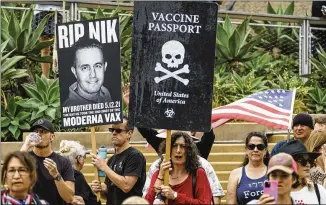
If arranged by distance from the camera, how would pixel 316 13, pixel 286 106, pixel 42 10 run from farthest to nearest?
pixel 316 13, pixel 42 10, pixel 286 106

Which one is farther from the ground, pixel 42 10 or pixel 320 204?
pixel 42 10

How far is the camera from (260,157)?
1484 centimetres

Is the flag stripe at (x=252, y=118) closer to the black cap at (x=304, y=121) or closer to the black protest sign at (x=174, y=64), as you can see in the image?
the black cap at (x=304, y=121)

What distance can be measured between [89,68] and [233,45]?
8.35m

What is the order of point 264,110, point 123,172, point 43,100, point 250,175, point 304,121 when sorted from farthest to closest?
point 43,100 < point 264,110 < point 304,121 < point 123,172 < point 250,175

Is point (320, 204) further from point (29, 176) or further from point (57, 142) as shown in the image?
point (57, 142)

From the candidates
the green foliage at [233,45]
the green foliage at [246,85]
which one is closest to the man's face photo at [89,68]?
the green foliage at [246,85]

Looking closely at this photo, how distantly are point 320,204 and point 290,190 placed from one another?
1.09 metres

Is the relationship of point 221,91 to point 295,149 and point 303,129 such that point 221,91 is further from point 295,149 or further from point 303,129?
point 295,149

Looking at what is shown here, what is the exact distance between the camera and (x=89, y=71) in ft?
47.8

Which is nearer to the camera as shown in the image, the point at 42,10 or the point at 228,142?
the point at 228,142

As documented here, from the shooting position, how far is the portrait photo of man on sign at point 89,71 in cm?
1459

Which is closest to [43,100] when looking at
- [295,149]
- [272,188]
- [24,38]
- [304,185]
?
[24,38]

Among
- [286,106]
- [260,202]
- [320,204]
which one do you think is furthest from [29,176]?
[286,106]
